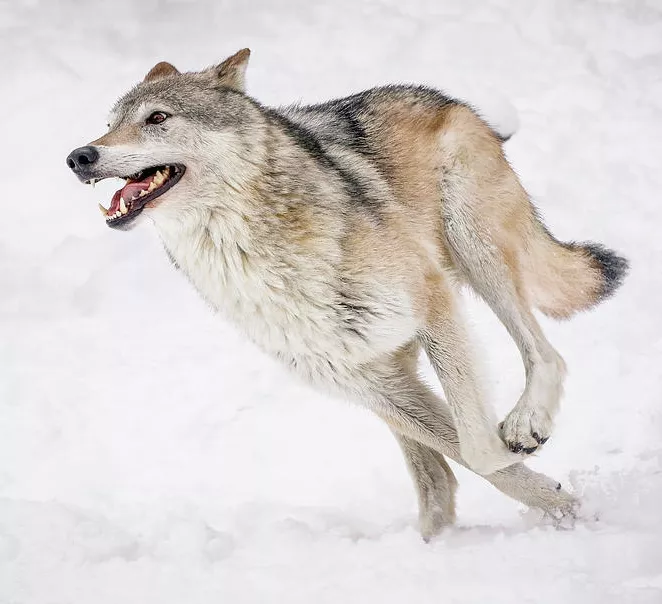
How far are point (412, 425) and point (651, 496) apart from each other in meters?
1.18

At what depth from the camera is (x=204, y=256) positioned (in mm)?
3891

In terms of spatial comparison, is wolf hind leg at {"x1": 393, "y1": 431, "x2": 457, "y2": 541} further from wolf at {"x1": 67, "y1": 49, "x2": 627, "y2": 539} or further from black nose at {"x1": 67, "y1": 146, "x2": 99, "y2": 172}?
black nose at {"x1": 67, "y1": 146, "x2": 99, "y2": 172}

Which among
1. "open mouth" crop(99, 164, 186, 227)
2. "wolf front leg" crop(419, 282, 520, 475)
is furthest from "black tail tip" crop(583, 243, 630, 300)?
"open mouth" crop(99, 164, 186, 227)

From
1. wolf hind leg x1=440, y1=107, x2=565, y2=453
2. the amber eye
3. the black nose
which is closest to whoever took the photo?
the black nose

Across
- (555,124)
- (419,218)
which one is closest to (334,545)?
(419,218)

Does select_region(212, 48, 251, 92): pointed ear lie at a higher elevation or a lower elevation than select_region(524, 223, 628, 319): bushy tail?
higher

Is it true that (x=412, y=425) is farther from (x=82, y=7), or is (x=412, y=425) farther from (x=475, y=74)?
(x=82, y=7)

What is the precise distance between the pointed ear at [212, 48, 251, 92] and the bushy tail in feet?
5.91

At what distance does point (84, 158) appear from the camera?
3.63m

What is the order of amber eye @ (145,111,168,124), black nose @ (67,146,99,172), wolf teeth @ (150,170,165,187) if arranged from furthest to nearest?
amber eye @ (145,111,168,124), wolf teeth @ (150,170,165,187), black nose @ (67,146,99,172)

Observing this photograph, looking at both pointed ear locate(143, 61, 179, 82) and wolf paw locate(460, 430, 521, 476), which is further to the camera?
pointed ear locate(143, 61, 179, 82)

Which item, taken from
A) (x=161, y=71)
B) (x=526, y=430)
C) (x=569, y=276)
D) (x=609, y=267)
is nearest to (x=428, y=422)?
(x=526, y=430)

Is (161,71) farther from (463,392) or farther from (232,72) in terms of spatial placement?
(463,392)

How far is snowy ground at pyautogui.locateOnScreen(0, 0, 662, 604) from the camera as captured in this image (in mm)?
4004
